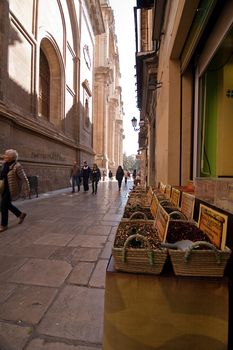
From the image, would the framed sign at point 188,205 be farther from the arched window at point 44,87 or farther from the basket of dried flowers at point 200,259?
the arched window at point 44,87

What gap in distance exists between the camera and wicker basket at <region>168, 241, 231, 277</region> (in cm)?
156

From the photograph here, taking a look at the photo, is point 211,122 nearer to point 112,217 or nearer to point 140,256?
point 140,256

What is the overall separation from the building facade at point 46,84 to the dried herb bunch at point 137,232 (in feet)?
28.2

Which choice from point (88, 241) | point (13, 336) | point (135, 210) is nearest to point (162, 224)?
point (135, 210)

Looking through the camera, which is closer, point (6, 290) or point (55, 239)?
point (6, 290)

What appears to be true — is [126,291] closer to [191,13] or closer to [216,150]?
[216,150]

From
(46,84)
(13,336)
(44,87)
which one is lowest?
(13,336)

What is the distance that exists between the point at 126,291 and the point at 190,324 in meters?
0.39

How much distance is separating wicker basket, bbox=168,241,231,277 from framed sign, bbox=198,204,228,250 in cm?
6

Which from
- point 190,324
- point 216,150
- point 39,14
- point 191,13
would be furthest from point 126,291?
point 39,14

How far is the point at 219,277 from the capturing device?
1.59 m

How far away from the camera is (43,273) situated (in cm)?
338

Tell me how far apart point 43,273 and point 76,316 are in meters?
1.09

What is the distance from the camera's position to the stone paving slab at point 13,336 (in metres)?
2.02
